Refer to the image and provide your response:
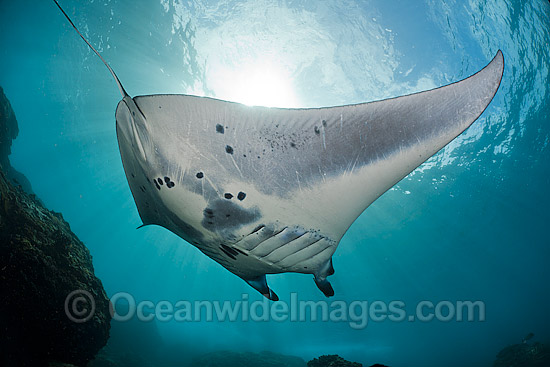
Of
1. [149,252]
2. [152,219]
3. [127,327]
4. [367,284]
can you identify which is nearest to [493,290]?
[367,284]

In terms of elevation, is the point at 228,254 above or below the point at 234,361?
above

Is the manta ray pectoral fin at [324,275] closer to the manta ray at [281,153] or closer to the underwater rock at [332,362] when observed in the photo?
the manta ray at [281,153]

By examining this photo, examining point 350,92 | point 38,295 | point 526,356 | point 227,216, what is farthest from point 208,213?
point 526,356

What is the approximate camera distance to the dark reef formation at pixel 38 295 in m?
2.92

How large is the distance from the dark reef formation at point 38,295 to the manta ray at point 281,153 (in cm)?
245

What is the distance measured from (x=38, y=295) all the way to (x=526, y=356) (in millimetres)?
18634

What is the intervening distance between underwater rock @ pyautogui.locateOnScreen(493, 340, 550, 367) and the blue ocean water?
20.5ft

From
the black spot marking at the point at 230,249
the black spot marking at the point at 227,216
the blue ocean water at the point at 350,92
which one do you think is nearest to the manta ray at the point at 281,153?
the black spot marking at the point at 227,216

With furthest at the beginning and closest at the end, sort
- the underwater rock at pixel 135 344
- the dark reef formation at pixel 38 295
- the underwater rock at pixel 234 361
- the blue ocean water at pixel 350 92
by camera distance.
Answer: the underwater rock at pixel 234 361 < the underwater rock at pixel 135 344 < the blue ocean water at pixel 350 92 < the dark reef formation at pixel 38 295

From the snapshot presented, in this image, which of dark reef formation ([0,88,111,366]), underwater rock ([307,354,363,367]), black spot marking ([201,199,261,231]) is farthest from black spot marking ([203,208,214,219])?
underwater rock ([307,354,363,367])

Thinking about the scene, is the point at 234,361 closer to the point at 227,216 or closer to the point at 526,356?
the point at 526,356

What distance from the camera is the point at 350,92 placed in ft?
29.7

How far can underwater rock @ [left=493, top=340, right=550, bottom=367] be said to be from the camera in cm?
1128

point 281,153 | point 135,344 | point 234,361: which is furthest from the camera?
point 135,344
